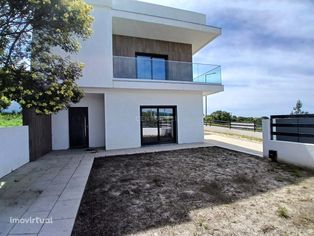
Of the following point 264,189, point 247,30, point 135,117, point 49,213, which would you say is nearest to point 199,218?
point 264,189

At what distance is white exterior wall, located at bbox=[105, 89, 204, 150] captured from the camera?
11672 mm

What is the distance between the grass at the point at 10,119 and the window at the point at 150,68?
18.7ft

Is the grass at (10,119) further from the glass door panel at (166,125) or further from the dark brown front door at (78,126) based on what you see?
the glass door panel at (166,125)

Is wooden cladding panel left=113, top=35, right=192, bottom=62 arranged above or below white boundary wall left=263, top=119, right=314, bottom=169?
above

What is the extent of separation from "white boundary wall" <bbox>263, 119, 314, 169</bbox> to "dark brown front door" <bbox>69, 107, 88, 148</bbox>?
923 cm

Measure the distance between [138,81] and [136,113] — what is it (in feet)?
5.99

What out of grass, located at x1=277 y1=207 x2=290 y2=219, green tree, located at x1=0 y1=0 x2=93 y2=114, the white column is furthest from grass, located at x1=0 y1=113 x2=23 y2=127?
the white column

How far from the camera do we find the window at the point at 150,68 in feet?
38.1

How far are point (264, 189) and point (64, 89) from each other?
591 cm

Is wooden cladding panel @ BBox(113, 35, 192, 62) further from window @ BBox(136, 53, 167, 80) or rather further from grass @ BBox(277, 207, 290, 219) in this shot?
grass @ BBox(277, 207, 290, 219)

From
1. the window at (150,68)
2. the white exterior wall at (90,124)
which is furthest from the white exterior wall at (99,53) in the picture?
the white exterior wall at (90,124)

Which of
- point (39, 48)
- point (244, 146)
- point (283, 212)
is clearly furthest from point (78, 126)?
point (283, 212)

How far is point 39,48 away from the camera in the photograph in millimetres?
6285

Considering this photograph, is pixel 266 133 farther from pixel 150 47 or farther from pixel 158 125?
pixel 150 47
